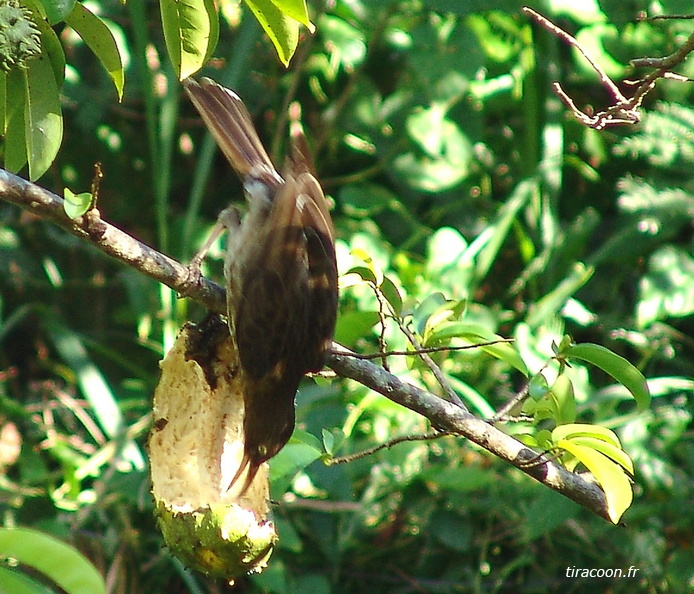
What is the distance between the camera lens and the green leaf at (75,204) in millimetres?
1729

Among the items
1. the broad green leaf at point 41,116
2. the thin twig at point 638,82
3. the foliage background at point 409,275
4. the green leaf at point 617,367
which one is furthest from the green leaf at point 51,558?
the foliage background at point 409,275

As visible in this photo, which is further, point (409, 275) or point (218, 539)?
point (409, 275)

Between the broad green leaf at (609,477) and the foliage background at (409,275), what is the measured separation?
1327 mm

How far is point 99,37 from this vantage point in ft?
6.55

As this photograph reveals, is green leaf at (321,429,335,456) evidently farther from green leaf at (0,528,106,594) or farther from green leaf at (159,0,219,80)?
green leaf at (159,0,219,80)

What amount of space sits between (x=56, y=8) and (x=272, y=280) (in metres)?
1.26

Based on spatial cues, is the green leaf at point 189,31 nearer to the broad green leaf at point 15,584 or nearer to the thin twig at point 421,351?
the thin twig at point 421,351

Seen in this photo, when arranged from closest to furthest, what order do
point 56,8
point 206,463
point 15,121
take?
point 56,8 → point 15,121 → point 206,463

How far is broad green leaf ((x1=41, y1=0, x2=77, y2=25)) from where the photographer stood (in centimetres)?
168

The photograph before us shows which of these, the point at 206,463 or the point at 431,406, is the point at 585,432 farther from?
the point at 206,463

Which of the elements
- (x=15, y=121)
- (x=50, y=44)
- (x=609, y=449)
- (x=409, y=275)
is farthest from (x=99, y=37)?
(x=409, y=275)

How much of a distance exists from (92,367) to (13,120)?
226cm

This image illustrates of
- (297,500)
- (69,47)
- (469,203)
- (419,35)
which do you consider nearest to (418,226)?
(469,203)

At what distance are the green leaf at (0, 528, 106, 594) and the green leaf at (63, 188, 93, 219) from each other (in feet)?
1.76
